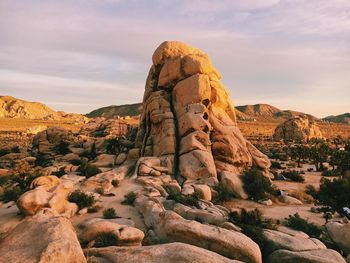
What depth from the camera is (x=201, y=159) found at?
38.0m

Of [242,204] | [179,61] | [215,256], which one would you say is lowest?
[242,204]

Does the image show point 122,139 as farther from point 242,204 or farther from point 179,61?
point 242,204

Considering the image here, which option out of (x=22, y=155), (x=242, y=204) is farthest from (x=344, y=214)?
(x=22, y=155)

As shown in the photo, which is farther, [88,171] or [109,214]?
[88,171]

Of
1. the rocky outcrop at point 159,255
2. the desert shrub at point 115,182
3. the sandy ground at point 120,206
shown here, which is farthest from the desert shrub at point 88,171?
the rocky outcrop at point 159,255

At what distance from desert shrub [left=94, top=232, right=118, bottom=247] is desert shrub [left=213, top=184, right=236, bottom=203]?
1670 centimetres

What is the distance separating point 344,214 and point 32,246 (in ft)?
80.0

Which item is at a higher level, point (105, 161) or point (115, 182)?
point (105, 161)

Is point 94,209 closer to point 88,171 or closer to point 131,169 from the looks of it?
point 88,171

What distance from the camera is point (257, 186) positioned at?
34.7 meters

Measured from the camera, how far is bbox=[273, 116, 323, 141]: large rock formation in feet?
361

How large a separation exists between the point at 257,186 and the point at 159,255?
976 inches

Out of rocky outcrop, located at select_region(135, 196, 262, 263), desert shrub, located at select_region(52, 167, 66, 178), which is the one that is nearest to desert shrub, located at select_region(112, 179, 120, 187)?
desert shrub, located at select_region(52, 167, 66, 178)

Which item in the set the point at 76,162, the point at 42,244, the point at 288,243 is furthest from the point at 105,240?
the point at 76,162
